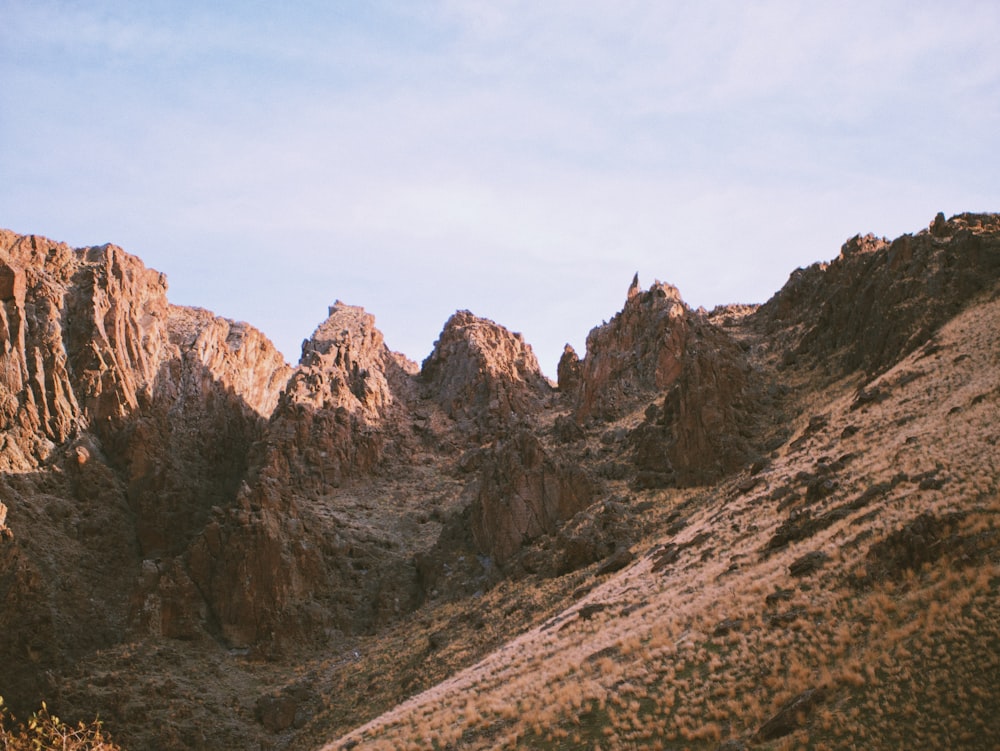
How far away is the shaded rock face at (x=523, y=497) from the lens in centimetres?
6022

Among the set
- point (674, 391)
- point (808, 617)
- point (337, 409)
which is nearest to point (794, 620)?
point (808, 617)

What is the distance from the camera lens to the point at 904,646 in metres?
22.0

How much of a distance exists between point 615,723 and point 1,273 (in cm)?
6261

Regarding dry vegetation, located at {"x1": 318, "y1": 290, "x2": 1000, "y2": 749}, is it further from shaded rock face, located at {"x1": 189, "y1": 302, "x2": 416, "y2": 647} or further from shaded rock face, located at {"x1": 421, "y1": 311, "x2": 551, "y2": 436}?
shaded rock face, located at {"x1": 421, "y1": 311, "x2": 551, "y2": 436}

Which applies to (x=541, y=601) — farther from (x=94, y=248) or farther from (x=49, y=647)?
(x=94, y=248)

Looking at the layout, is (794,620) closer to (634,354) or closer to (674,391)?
(674,391)

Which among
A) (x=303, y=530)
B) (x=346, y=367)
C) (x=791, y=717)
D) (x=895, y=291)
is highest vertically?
(x=346, y=367)

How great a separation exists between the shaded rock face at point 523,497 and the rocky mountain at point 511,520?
0.21 m

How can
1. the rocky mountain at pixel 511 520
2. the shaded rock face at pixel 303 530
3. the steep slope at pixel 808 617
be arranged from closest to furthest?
1. the steep slope at pixel 808 617
2. the rocky mountain at pixel 511 520
3. the shaded rock face at pixel 303 530

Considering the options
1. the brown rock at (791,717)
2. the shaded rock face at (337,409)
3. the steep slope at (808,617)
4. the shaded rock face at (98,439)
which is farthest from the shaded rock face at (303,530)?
the brown rock at (791,717)

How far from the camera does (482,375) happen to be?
9962 cm

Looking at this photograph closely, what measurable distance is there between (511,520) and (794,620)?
1384 inches

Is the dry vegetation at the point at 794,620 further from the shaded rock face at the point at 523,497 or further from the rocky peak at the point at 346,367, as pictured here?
the rocky peak at the point at 346,367

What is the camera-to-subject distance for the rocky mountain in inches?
1039
